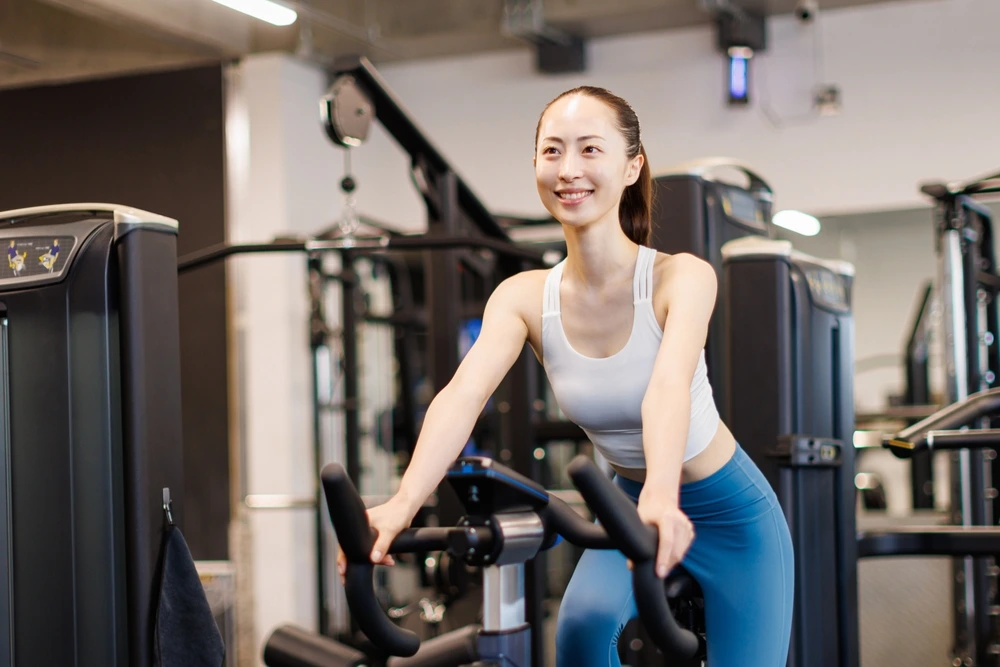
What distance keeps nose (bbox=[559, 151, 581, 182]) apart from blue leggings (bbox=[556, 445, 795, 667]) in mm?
580

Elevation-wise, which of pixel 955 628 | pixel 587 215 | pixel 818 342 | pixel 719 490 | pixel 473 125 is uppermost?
pixel 473 125

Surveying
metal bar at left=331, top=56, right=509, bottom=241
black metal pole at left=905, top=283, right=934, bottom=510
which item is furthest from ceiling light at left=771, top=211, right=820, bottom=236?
metal bar at left=331, top=56, right=509, bottom=241

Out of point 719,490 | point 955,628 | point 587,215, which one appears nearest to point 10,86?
point 587,215

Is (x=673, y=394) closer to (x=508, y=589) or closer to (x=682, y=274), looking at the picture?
(x=682, y=274)

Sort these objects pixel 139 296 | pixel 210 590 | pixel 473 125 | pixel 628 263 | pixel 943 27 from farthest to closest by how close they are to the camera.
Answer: pixel 473 125, pixel 943 27, pixel 210 590, pixel 139 296, pixel 628 263

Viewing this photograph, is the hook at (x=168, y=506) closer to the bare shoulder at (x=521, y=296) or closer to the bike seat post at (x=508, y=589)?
the bare shoulder at (x=521, y=296)

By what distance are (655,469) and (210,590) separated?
2.49m

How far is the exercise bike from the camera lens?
116 cm

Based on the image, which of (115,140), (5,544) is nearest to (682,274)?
(5,544)

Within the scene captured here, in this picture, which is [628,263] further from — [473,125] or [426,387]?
[473,125]

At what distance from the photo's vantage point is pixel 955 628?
371cm

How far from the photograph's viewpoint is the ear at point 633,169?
167 cm

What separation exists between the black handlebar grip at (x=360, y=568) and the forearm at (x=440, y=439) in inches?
9.0

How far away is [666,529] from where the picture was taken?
1218mm
